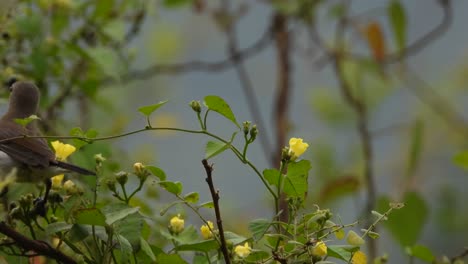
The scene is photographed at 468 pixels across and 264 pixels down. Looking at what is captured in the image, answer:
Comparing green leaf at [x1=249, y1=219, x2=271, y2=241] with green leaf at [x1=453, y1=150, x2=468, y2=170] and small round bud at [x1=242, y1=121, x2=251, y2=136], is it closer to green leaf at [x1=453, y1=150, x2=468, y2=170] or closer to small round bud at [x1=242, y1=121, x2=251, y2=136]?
small round bud at [x1=242, y1=121, x2=251, y2=136]

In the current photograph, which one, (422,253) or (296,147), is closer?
(296,147)

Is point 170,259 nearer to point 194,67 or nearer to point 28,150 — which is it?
point 28,150

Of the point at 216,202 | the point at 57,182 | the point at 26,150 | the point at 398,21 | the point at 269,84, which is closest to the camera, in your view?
the point at 216,202

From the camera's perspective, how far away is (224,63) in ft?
11.3

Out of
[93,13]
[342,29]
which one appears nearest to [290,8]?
[342,29]

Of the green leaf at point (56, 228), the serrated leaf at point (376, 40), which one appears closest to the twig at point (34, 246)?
the green leaf at point (56, 228)

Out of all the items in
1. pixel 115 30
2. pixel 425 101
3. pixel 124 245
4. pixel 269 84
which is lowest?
pixel 269 84

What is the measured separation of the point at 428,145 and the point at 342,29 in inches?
78.5

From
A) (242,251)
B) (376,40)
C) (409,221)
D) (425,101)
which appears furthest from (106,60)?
(425,101)

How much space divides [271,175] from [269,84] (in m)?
4.79

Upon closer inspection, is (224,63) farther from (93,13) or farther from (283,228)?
(283,228)

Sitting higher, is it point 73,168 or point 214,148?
point 214,148

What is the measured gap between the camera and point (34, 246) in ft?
4.41

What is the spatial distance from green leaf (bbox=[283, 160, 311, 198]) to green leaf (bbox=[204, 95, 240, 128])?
0.11 meters
